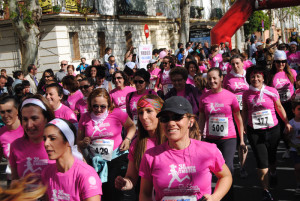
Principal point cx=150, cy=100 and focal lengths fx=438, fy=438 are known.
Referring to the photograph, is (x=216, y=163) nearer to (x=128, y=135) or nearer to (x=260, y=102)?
(x=128, y=135)

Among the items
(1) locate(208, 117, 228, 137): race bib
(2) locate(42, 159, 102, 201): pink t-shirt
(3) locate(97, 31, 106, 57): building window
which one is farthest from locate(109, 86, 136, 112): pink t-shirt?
(3) locate(97, 31, 106, 57): building window

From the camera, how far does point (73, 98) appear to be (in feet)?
26.2

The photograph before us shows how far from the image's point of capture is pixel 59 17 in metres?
22.6

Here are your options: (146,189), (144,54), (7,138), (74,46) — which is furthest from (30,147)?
(74,46)

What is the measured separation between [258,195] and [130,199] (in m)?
1.89

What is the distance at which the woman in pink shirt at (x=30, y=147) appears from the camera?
3922mm

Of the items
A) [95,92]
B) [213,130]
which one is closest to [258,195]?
[213,130]

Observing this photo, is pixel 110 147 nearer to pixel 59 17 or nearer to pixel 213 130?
pixel 213 130

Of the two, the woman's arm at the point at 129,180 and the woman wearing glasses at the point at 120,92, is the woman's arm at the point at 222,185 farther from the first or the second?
the woman wearing glasses at the point at 120,92

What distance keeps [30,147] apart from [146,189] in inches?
50.1

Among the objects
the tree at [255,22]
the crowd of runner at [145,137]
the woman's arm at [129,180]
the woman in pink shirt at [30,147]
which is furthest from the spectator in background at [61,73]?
the tree at [255,22]

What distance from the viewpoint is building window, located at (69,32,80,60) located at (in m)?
24.4

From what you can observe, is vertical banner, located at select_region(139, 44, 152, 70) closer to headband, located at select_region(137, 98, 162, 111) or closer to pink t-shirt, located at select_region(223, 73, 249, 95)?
pink t-shirt, located at select_region(223, 73, 249, 95)

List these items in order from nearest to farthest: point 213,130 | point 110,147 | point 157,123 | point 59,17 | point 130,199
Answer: point 157,123, point 110,147, point 213,130, point 130,199, point 59,17
